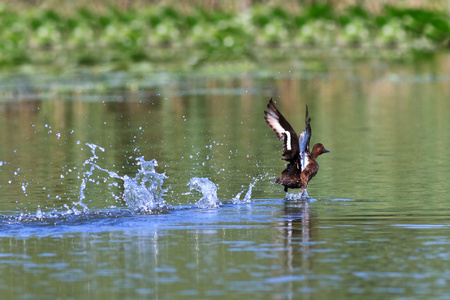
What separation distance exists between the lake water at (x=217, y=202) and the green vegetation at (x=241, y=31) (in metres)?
15.8

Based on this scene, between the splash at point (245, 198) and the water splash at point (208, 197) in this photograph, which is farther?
the splash at point (245, 198)

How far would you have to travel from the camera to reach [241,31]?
41562mm

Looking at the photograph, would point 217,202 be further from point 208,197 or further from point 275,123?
point 275,123

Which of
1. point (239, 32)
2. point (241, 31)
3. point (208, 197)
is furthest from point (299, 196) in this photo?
point (241, 31)

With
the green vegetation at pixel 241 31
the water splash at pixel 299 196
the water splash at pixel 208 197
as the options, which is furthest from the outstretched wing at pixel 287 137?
the green vegetation at pixel 241 31

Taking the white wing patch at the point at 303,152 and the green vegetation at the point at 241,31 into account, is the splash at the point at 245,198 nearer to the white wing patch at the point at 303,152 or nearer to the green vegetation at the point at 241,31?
the white wing patch at the point at 303,152

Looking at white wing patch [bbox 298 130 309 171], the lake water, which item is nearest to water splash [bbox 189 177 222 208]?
the lake water

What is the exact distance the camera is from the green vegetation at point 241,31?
41.5 metres

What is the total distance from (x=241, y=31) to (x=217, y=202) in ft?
96.1

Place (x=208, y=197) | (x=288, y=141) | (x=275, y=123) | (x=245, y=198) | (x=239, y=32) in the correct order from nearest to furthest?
(x=288, y=141), (x=208, y=197), (x=275, y=123), (x=245, y=198), (x=239, y=32)

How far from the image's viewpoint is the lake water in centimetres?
891

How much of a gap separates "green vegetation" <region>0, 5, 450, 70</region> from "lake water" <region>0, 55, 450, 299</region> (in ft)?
51.7

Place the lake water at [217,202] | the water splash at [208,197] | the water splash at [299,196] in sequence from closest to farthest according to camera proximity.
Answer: the lake water at [217,202], the water splash at [208,197], the water splash at [299,196]

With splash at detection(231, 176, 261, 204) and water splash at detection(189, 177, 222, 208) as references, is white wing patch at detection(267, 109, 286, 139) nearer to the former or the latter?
splash at detection(231, 176, 261, 204)
